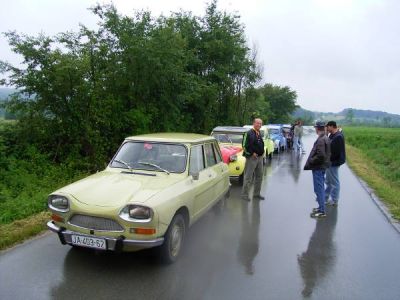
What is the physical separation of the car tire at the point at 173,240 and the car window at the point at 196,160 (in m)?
0.92

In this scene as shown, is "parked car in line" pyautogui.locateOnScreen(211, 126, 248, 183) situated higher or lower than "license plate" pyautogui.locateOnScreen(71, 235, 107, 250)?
higher

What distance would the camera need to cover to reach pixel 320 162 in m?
8.00

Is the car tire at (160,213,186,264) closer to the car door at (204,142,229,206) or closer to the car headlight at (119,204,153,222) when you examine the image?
the car headlight at (119,204,153,222)

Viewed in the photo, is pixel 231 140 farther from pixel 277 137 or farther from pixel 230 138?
pixel 277 137

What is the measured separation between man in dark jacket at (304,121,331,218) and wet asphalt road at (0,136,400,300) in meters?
0.52

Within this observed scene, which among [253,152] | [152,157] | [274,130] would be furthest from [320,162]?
[274,130]

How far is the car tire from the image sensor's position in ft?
16.2

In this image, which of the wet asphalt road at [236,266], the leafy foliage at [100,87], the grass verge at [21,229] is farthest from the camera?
the leafy foliage at [100,87]

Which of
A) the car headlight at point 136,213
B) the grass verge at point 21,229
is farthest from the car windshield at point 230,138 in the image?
the car headlight at point 136,213

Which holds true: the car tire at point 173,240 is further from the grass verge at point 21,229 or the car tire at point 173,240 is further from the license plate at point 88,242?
the grass verge at point 21,229

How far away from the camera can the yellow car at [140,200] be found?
15.0 ft

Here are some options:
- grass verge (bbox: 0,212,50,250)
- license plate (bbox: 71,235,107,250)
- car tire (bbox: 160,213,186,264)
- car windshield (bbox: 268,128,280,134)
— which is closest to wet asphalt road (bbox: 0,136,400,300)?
car tire (bbox: 160,213,186,264)

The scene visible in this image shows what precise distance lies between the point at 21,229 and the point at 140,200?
2791 mm

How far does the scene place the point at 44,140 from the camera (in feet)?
36.5
